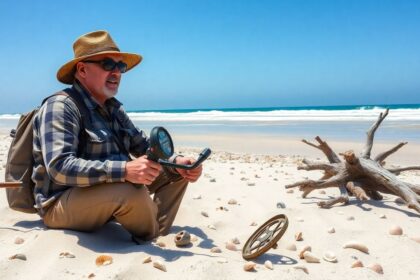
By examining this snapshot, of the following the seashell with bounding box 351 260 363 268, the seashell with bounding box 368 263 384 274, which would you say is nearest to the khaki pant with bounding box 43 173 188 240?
the seashell with bounding box 351 260 363 268

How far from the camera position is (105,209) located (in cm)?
307

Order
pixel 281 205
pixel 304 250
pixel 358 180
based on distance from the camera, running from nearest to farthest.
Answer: pixel 304 250 < pixel 281 205 < pixel 358 180

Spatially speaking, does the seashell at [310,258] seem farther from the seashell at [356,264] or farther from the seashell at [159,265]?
the seashell at [159,265]

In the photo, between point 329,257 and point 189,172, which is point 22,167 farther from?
point 329,257

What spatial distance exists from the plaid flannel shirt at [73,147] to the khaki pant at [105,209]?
9 centimetres

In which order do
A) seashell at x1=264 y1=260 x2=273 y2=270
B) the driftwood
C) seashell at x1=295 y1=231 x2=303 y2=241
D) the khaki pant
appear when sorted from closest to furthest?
seashell at x1=264 y1=260 x2=273 y2=270
the khaki pant
seashell at x1=295 y1=231 x2=303 y2=241
the driftwood

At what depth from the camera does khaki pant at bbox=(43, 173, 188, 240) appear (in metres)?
3.00

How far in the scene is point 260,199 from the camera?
16.8 feet

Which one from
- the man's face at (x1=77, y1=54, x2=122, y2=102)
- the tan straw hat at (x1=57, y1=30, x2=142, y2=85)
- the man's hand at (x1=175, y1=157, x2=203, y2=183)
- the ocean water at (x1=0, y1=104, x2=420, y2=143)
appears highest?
the tan straw hat at (x1=57, y1=30, x2=142, y2=85)

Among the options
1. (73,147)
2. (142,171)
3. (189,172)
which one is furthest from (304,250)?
(73,147)

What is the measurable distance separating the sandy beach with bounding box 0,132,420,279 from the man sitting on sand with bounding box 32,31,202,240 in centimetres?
18

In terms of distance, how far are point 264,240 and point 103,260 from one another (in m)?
1.13

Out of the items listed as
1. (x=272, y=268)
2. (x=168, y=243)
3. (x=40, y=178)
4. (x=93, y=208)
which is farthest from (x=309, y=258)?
(x=40, y=178)

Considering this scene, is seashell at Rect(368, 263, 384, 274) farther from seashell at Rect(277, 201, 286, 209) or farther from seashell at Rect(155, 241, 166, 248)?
seashell at Rect(277, 201, 286, 209)
